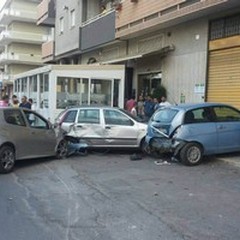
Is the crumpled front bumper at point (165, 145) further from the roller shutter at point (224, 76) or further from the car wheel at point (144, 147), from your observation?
the roller shutter at point (224, 76)

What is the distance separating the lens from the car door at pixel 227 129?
44.9 ft

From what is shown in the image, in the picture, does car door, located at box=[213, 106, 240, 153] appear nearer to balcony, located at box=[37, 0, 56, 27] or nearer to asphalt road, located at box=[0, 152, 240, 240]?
asphalt road, located at box=[0, 152, 240, 240]

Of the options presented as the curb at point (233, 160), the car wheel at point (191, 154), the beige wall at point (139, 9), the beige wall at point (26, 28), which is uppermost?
the beige wall at point (26, 28)

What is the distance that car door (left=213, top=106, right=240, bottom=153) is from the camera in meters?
13.7

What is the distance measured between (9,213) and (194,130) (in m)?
6.52

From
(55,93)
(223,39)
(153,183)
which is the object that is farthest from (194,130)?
(55,93)

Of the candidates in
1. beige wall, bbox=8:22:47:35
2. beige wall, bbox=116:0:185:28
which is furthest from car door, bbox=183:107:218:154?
beige wall, bbox=8:22:47:35

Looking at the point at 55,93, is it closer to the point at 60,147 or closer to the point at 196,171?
the point at 60,147

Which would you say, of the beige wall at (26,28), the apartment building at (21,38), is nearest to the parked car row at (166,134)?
the apartment building at (21,38)

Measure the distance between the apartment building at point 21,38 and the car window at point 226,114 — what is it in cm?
5662

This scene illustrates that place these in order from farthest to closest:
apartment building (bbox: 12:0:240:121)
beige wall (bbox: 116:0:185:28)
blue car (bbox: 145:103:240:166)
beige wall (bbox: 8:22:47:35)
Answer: beige wall (bbox: 8:22:47:35)
beige wall (bbox: 116:0:185:28)
apartment building (bbox: 12:0:240:121)
blue car (bbox: 145:103:240:166)

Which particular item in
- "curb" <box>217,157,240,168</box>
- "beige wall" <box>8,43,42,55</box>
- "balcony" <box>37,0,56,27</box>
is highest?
"balcony" <box>37,0,56,27</box>

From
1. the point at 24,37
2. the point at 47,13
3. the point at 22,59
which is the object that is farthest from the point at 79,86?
the point at 24,37

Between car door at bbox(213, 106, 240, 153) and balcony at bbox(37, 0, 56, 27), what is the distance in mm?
28259
